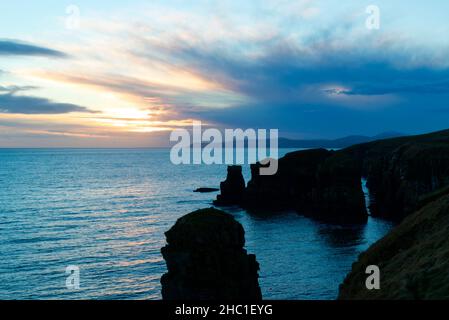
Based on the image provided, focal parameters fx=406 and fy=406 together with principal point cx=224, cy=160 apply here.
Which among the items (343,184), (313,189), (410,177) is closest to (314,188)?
(313,189)

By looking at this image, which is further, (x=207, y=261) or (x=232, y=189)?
(x=232, y=189)

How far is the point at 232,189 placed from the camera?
5128 inches

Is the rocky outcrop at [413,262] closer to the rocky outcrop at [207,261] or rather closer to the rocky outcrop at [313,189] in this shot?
the rocky outcrop at [207,261]

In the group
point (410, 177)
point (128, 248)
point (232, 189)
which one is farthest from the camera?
point (232, 189)

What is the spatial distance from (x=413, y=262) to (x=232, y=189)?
350ft

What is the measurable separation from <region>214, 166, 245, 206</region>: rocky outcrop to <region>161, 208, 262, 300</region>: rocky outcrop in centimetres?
9223

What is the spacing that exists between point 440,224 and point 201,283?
61.5 ft

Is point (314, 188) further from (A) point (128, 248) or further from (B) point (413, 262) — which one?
(B) point (413, 262)

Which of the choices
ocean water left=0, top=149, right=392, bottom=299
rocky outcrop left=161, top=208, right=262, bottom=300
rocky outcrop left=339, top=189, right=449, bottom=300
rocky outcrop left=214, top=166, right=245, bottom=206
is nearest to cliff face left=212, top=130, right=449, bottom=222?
rocky outcrop left=214, top=166, right=245, bottom=206

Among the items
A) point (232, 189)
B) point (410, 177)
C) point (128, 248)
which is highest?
point (410, 177)

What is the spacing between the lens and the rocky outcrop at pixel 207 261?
33000 millimetres

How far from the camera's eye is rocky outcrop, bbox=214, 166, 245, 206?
12838 cm

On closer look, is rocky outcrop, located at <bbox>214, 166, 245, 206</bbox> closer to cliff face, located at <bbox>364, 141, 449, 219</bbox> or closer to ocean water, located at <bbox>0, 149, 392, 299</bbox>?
ocean water, located at <bbox>0, 149, 392, 299</bbox>
